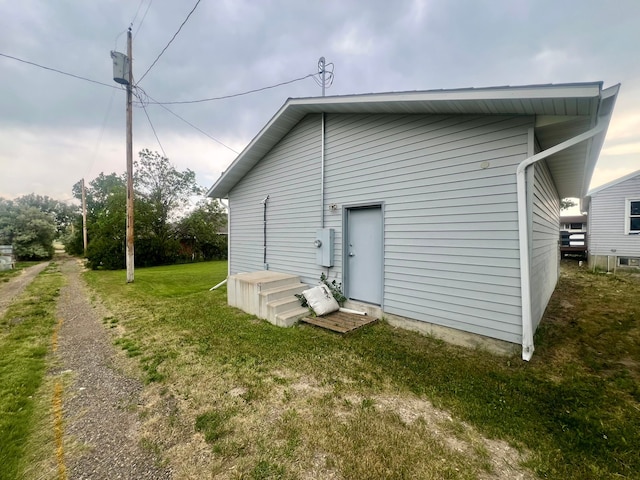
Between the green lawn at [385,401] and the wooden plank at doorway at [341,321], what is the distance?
141mm

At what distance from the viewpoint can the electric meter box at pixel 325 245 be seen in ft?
18.0

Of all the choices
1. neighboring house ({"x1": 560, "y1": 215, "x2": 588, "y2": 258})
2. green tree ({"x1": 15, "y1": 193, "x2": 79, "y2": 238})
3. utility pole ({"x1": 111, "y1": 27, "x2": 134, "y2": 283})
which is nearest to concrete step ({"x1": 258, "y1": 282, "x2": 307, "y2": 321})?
utility pole ({"x1": 111, "y1": 27, "x2": 134, "y2": 283})

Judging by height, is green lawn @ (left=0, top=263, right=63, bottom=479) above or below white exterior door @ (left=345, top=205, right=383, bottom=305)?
below

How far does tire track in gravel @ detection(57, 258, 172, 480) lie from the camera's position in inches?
69.9

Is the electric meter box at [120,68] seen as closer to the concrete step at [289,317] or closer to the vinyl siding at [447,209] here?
the vinyl siding at [447,209]

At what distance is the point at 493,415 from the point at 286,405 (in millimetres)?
1884

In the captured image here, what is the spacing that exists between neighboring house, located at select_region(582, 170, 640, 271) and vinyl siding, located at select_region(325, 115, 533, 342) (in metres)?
12.2

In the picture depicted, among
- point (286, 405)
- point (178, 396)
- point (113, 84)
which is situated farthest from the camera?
point (113, 84)

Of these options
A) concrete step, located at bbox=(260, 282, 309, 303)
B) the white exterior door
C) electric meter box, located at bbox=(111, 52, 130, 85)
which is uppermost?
electric meter box, located at bbox=(111, 52, 130, 85)

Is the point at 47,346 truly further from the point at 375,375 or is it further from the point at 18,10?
the point at 18,10

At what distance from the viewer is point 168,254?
18.3 m

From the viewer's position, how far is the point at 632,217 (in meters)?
10.5

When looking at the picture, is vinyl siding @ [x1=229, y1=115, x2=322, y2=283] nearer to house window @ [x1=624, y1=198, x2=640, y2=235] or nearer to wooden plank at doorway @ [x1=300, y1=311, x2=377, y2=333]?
wooden plank at doorway @ [x1=300, y1=311, x2=377, y2=333]

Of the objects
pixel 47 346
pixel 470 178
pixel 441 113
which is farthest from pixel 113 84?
pixel 470 178
